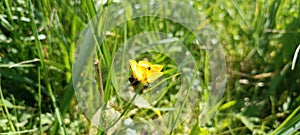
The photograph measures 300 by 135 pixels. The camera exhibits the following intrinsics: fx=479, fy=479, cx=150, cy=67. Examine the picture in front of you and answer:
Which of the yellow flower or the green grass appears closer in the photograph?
the yellow flower

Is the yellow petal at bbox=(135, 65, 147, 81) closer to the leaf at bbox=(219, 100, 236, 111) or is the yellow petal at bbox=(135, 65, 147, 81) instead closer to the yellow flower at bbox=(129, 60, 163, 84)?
the yellow flower at bbox=(129, 60, 163, 84)

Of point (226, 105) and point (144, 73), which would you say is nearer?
point (144, 73)

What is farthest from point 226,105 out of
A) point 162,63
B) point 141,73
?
point 141,73

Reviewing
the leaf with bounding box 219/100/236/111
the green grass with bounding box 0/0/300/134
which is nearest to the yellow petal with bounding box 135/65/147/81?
the green grass with bounding box 0/0/300/134

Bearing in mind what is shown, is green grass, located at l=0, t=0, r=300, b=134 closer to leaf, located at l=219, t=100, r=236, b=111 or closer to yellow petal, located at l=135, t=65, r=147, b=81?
leaf, located at l=219, t=100, r=236, b=111

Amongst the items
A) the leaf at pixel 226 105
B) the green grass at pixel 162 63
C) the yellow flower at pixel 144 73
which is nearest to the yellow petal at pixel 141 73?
the yellow flower at pixel 144 73

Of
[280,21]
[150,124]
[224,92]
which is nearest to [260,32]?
[280,21]

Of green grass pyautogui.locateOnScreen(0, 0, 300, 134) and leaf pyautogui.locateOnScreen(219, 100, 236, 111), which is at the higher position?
green grass pyautogui.locateOnScreen(0, 0, 300, 134)

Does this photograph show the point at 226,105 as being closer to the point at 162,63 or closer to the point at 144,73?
the point at 162,63

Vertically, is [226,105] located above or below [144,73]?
below
